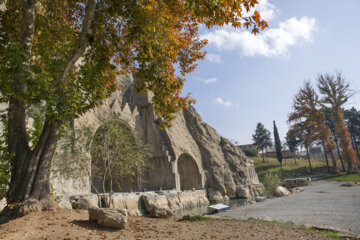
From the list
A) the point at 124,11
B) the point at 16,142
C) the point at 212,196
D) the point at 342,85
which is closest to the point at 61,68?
the point at 16,142

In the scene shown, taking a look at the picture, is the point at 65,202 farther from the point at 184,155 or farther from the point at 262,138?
the point at 262,138

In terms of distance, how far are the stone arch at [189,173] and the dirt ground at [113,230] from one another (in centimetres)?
2067

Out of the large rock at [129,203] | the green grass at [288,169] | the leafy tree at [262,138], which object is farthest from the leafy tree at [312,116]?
the large rock at [129,203]

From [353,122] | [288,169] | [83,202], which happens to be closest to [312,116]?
[288,169]

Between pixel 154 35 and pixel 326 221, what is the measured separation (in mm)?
9478

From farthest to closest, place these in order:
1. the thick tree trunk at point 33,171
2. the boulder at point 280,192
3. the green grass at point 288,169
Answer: the green grass at point 288,169
the boulder at point 280,192
the thick tree trunk at point 33,171

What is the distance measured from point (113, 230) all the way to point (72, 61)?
4.85m

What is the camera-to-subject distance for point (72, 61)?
262 inches

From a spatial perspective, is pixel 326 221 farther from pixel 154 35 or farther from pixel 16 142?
pixel 16 142

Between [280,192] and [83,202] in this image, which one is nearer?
[83,202]

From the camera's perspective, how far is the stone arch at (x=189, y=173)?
1109 inches

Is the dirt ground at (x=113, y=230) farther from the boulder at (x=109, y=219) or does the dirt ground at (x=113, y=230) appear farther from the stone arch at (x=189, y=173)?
the stone arch at (x=189, y=173)

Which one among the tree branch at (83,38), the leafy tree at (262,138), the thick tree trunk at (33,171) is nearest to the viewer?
the thick tree trunk at (33,171)

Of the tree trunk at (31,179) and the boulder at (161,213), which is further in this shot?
the boulder at (161,213)
